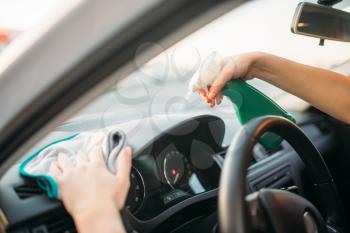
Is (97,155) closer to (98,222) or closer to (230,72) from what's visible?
(98,222)

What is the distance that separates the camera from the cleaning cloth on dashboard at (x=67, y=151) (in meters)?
1.27

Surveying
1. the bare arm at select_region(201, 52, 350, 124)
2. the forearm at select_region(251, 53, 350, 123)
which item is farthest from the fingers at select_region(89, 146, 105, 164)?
the forearm at select_region(251, 53, 350, 123)

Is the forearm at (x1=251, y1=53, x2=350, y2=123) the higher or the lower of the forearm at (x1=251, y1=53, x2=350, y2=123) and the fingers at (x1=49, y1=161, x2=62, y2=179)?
the lower

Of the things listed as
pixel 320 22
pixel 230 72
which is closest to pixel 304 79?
pixel 320 22

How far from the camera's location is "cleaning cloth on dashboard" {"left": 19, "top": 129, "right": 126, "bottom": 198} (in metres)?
1.27

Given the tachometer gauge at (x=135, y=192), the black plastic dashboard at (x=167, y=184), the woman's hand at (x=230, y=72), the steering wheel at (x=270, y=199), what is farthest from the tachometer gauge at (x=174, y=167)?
the steering wheel at (x=270, y=199)

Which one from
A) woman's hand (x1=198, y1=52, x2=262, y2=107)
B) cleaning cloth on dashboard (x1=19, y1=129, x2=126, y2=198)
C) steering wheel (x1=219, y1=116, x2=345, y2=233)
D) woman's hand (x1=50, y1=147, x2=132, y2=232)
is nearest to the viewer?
steering wheel (x1=219, y1=116, x2=345, y2=233)

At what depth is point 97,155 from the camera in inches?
48.4

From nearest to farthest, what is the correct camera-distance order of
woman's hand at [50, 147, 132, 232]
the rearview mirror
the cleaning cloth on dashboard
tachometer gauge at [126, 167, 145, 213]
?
woman's hand at [50, 147, 132, 232] → the cleaning cloth on dashboard → the rearview mirror → tachometer gauge at [126, 167, 145, 213]

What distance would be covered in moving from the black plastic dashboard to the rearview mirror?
68 centimetres

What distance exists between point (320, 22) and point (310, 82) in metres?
0.34

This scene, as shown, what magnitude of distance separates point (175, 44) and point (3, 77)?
35 cm

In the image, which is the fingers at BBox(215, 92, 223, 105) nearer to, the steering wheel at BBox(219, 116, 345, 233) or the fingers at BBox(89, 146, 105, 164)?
the steering wheel at BBox(219, 116, 345, 233)

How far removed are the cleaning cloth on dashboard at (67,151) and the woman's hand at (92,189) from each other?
28 millimetres
